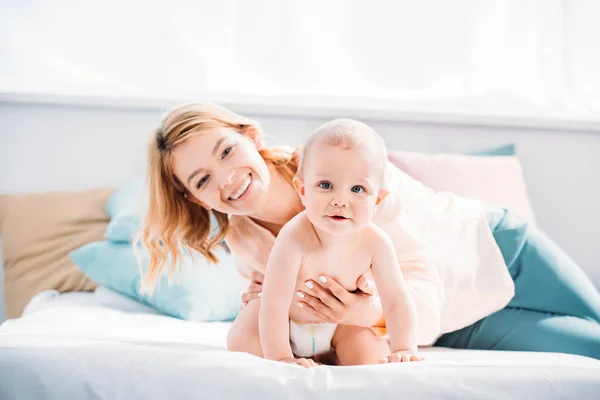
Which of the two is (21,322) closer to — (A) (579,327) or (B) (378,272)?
(B) (378,272)

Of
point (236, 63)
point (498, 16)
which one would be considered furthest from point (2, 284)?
point (498, 16)

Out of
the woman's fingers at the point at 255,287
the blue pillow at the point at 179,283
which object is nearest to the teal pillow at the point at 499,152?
the blue pillow at the point at 179,283

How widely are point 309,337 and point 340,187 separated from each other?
29 cm

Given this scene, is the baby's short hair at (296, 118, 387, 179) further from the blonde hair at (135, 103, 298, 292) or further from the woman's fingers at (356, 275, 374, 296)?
the blonde hair at (135, 103, 298, 292)

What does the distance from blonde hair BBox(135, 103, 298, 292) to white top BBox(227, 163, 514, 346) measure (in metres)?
0.07

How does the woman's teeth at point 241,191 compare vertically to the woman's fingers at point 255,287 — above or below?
above

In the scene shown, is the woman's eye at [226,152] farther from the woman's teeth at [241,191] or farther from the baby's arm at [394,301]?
the baby's arm at [394,301]

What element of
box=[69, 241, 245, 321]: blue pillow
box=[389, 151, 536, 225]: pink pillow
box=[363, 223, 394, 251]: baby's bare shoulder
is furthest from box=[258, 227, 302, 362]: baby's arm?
box=[389, 151, 536, 225]: pink pillow

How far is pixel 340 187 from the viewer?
875mm

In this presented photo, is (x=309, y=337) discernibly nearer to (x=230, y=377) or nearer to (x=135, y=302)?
(x=230, y=377)

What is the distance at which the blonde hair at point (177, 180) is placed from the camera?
1163mm

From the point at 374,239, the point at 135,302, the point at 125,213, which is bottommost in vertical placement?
the point at 135,302

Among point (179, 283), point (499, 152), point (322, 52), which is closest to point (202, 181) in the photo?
point (179, 283)

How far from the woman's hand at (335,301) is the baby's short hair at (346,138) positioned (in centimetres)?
18
